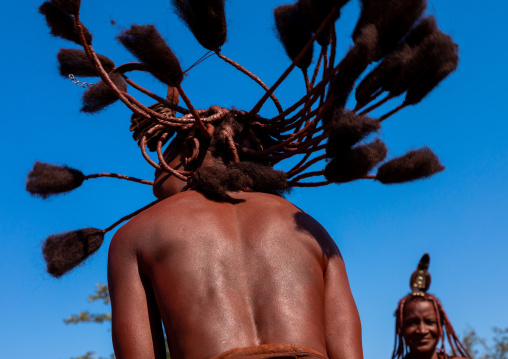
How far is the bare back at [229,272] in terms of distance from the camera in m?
2.64

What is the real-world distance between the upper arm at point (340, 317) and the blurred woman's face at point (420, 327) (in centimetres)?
351

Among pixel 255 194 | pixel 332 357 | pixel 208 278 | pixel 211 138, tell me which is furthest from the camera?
pixel 211 138

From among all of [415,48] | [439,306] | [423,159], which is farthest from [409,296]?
[415,48]

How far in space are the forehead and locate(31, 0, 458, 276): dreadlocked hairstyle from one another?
3.36 metres

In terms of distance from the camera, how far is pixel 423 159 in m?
3.25

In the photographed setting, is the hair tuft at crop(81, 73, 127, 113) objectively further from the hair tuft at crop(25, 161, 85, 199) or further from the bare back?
the bare back

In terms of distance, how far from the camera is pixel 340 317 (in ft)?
9.66

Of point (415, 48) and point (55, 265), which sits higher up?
point (415, 48)

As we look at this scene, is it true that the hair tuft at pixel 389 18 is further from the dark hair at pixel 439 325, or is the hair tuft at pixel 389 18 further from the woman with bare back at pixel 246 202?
the dark hair at pixel 439 325

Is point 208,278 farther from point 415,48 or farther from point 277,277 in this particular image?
point 415,48

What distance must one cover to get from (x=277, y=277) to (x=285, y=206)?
43 cm

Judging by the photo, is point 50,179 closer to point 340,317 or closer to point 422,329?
point 340,317

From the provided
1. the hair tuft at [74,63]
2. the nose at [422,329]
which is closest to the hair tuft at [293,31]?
the hair tuft at [74,63]

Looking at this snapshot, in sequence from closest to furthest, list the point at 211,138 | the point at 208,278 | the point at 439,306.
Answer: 1. the point at 208,278
2. the point at 211,138
3. the point at 439,306
